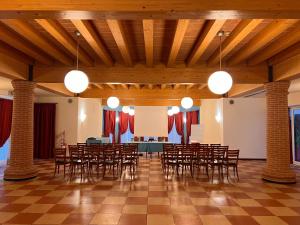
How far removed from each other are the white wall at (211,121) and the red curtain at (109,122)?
554 cm

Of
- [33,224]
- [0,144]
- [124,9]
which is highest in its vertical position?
[124,9]

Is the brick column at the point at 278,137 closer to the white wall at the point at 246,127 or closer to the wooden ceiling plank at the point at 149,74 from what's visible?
the wooden ceiling plank at the point at 149,74

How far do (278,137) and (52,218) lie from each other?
17.6 feet

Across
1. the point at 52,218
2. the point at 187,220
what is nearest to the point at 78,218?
the point at 52,218

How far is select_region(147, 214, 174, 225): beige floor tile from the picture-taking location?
3464mm

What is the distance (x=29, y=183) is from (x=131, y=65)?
3881 mm

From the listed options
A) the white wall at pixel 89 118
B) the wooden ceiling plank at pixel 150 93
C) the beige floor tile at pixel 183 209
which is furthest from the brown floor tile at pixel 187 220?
the white wall at pixel 89 118

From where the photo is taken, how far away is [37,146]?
10.4m

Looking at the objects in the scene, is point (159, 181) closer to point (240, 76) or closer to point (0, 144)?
point (240, 76)

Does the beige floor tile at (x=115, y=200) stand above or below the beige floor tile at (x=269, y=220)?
above

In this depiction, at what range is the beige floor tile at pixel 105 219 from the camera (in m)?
3.49

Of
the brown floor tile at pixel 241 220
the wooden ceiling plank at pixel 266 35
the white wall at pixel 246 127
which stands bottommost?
the brown floor tile at pixel 241 220

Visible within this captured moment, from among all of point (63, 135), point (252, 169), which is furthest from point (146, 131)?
point (252, 169)

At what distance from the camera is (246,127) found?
10344mm
